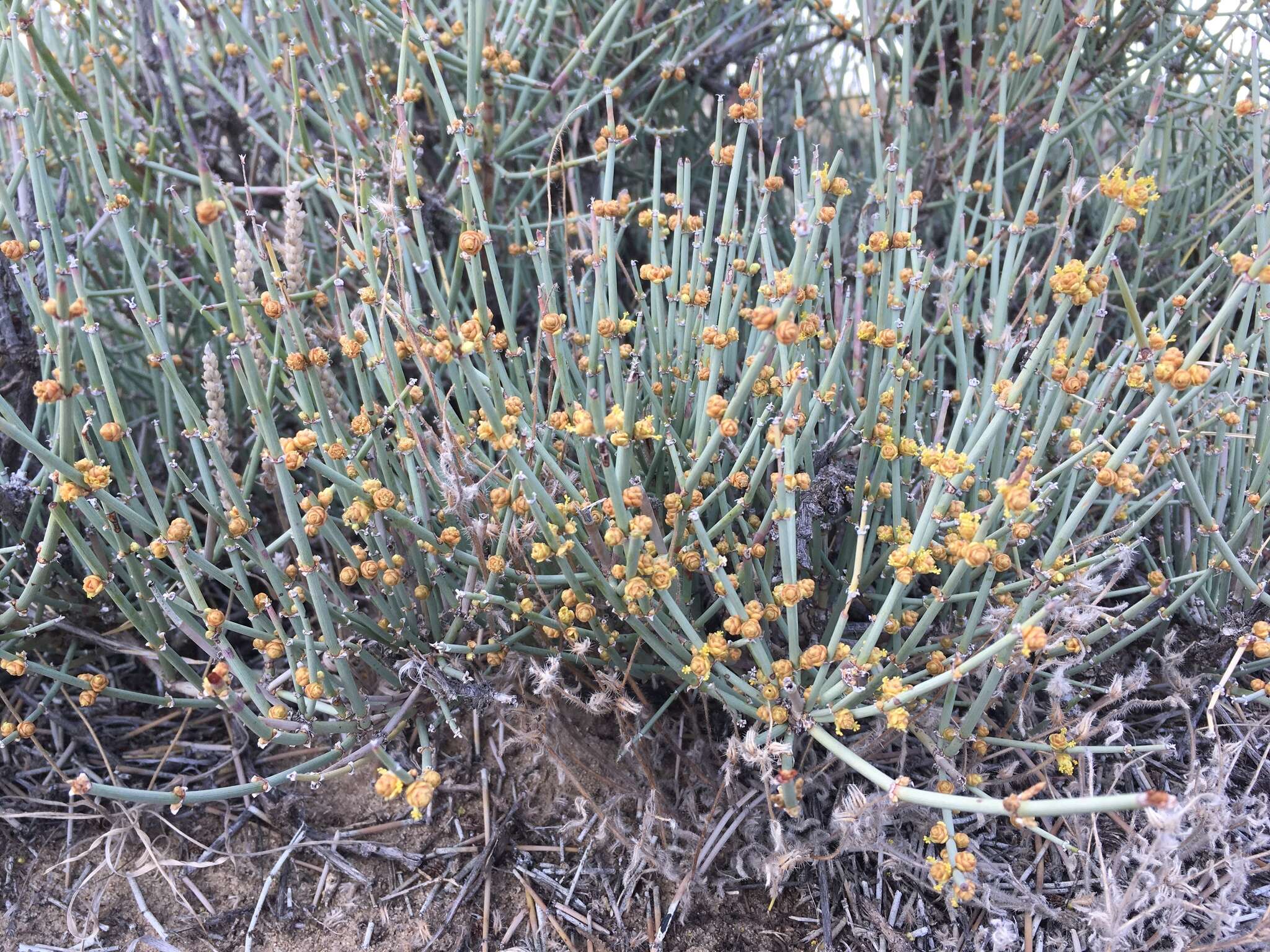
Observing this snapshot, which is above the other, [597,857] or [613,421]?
[613,421]

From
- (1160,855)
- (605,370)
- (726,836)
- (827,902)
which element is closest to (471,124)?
(605,370)

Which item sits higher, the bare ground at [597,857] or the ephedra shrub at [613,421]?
the ephedra shrub at [613,421]

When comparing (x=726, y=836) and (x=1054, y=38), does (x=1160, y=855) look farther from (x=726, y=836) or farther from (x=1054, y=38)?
(x=1054, y=38)

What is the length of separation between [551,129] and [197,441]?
4.60 feet

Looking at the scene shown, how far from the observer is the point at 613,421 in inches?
48.6

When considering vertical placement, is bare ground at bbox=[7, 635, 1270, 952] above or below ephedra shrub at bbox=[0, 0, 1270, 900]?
below

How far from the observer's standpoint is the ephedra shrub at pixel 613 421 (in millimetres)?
1332

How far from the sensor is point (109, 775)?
71.6 inches

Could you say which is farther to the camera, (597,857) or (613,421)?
(597,857)

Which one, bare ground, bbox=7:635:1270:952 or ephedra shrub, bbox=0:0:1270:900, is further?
bare ground, bbox=7:635:1270:952

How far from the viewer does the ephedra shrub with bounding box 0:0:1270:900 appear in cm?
133

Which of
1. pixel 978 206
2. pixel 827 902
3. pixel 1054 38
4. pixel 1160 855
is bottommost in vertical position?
pixel 827 902

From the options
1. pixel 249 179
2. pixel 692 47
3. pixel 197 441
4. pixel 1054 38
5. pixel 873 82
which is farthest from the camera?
pixel 692 47

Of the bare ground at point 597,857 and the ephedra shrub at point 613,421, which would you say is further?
the bare ground at point 597,857
